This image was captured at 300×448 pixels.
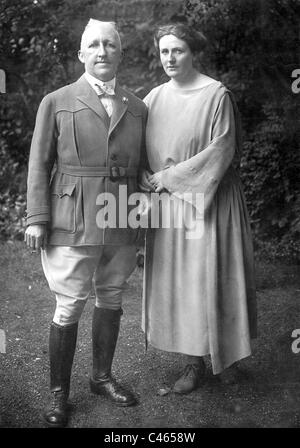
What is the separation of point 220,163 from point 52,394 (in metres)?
1.30

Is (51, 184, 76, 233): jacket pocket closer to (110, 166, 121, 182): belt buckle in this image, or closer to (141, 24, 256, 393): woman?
(110, 166, 121, 182): belt buckle

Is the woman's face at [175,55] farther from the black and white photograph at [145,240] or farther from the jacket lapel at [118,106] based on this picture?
the jacket lapel at [118,106]

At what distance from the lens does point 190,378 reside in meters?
3.09

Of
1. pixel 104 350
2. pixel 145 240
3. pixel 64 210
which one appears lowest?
pixel 104 350

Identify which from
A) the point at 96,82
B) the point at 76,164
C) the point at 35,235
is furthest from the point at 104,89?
the point at 35,235

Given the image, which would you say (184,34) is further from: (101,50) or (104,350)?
(104,350)

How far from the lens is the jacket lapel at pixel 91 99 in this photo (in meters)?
2.67

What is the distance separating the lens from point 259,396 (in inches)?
117

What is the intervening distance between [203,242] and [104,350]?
2.35 feet

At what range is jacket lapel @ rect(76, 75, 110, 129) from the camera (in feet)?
8.77

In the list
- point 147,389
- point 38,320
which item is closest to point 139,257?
point 38,320

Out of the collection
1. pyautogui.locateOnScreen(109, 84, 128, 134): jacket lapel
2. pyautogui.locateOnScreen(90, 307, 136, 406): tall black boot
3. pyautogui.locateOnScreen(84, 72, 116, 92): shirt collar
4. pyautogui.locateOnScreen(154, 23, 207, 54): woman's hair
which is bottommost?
pyautogui.locateOnScreen(90, 307, 136, 406): tall black boot

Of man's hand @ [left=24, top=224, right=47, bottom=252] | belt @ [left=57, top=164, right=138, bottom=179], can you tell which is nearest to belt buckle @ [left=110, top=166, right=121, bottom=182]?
belt @ [left=57, top=164, right=138, bottom=179]

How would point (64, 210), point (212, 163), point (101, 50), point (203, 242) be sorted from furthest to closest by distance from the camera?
1. point (203, 242)
2. point (212, 163)
3. point (64, 210)
4. point (101, 50)
